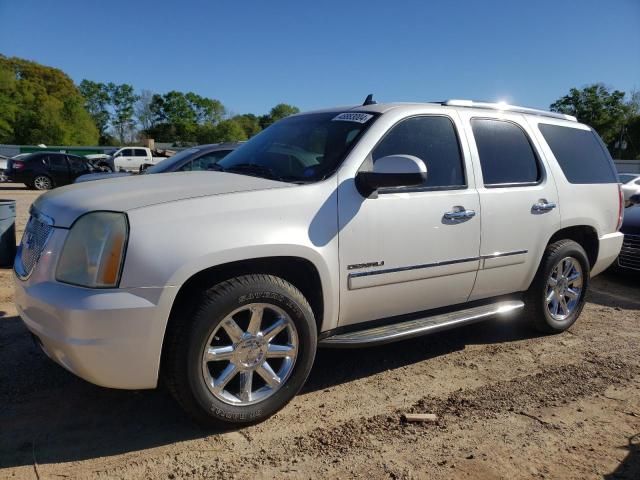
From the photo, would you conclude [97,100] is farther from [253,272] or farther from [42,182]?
[253,272]

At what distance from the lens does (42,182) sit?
20031mm

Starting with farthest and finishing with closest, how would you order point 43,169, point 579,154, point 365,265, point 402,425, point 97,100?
point 97,100, point 43,169, point 579,154, point 365,265, point 402,425

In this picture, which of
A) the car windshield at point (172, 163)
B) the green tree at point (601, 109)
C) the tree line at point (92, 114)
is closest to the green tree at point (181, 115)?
the tree line at point (92, 114)

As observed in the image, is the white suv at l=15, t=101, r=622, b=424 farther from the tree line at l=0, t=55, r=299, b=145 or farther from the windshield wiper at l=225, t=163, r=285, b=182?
the tree line at l=0, t=55, r=299, b=145

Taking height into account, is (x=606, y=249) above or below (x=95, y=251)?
below

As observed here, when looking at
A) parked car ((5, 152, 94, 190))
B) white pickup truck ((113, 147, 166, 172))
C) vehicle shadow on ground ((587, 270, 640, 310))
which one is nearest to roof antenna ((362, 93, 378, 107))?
vehicle shadow on ground ((587, 270, 640, 310))

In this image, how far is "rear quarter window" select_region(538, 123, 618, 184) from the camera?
14.7 feet

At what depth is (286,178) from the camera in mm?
3256

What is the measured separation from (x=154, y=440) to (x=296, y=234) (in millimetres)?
1359

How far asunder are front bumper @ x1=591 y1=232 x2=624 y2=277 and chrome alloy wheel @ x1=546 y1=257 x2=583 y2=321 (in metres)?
0.33

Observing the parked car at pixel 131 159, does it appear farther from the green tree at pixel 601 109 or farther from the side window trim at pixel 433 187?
the green tree at pixel 601 109

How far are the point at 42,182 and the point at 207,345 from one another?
2040 cm

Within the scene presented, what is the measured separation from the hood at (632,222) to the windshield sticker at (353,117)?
501 centimetres

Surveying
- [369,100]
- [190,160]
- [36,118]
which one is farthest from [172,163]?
[36,118]
